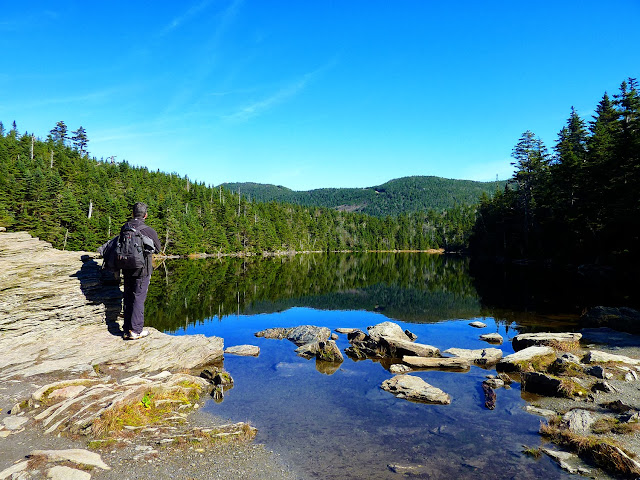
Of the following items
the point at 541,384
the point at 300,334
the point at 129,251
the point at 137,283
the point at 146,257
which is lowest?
the point at 300,334

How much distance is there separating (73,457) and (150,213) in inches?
3648

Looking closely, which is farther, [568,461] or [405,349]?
[405,349]

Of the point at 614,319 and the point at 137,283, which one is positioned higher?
the point at 137,283

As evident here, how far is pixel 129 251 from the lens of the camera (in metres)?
10.7

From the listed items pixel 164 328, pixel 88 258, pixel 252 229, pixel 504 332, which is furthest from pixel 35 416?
pixel 252 229

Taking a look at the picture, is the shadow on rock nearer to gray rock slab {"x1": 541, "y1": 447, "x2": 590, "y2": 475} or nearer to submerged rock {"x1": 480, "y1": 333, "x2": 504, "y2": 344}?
gray rock slab {"x1": 541, "y1": 447, "x2": 590, "y2": 475}

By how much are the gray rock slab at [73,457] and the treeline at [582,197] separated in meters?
48.0

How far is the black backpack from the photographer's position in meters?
10.7

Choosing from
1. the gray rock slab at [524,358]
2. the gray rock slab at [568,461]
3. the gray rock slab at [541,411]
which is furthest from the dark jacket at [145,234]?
the gray rock slab at [524,358]

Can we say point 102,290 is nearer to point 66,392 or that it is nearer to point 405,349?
point 66,392

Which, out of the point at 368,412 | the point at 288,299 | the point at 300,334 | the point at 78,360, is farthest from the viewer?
the point at 288,299

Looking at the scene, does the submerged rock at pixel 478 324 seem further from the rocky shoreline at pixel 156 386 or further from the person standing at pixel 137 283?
the person standing at pixel 137 283

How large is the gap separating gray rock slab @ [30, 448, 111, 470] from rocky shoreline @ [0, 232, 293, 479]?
16mm

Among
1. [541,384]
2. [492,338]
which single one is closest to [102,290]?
[541,384]
